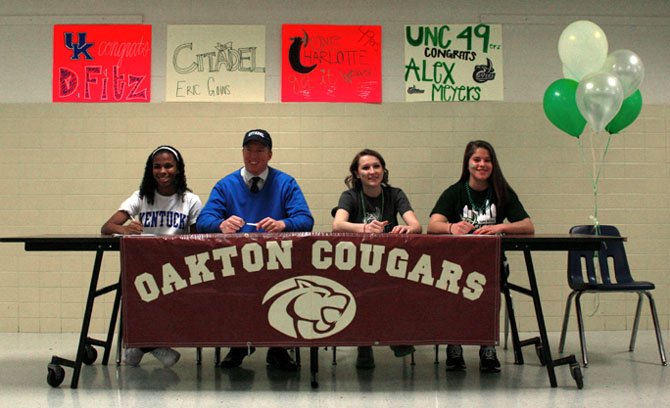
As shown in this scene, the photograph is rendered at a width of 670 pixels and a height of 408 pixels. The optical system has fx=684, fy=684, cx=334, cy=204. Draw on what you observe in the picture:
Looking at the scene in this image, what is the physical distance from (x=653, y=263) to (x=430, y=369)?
2.47 meters

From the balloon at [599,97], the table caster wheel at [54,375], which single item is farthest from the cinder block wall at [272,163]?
the table caster wheel at [54,375]

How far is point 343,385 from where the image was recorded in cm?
337

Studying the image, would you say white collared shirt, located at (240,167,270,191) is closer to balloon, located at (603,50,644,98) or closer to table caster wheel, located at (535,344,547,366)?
table caster wheel, located at (535,344,547,366)

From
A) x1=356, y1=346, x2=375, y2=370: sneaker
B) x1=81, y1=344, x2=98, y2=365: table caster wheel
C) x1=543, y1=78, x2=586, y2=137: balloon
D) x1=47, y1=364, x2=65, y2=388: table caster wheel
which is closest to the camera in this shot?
x1=47, y1=364, x2=65, y2=388: table caster wheel

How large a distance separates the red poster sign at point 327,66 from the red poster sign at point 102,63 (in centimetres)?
108

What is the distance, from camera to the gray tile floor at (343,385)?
305 centimetres

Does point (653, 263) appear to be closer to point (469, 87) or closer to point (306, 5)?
point (469, 87)

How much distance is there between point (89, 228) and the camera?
5160mm

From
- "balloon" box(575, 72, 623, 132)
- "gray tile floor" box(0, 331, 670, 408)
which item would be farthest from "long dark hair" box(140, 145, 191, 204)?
"balloon" box(575, 72, 623, 132)

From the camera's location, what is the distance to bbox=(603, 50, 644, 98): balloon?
4.11 metres

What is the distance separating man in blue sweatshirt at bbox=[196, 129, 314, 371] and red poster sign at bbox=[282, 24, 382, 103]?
53.5 inches

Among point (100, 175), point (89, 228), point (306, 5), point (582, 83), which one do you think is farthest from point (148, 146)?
point (582, 83)

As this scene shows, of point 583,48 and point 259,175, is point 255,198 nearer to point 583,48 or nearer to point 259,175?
point 259,175

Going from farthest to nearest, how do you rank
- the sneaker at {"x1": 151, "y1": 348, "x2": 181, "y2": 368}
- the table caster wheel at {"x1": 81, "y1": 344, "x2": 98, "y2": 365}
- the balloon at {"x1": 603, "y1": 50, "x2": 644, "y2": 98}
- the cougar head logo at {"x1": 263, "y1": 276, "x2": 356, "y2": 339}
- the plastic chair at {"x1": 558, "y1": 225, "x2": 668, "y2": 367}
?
1. the balloon at {"x1": 603, "y1": 50, "x2": 644, "y2": 98}
2. the plastic chair at {"x1": 558, "y1": 225, "x2": 668, "y2": 367}
3. the table caster wheel at {"x1": 81, "y1": 344, "x2": 98, "y2": 365}
4. the sneaker at {"x1": 151, "y1": 348, "x2": 181, "y2": 368}
5. the cougar head logo at {"x1": 263, "y1": 276, "x2": 356, "y2": 339}
